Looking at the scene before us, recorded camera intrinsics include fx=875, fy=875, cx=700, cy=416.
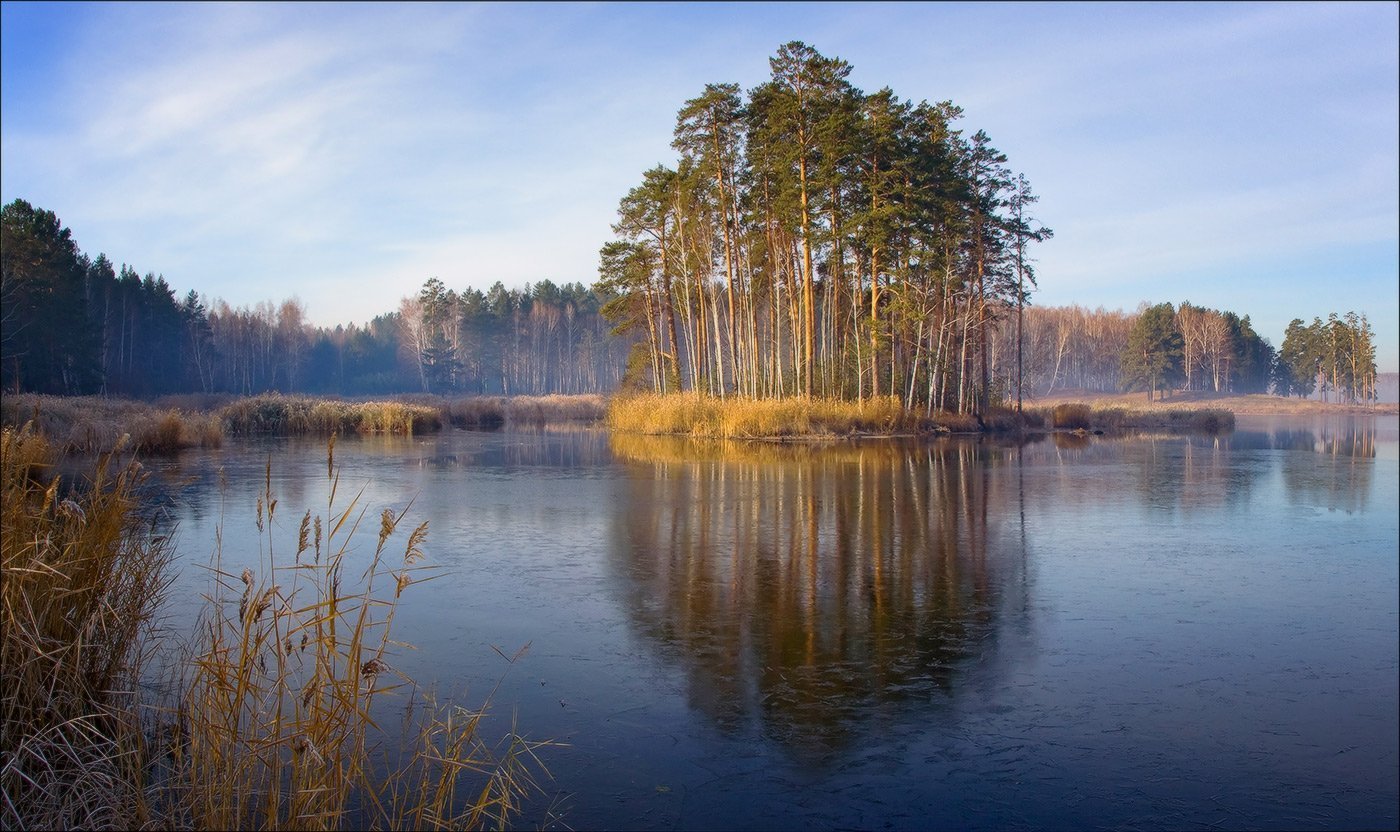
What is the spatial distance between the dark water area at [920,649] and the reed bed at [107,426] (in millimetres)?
8234

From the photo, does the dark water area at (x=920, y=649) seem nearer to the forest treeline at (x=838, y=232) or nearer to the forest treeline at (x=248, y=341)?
the forest treeline at (x=838, y=232)

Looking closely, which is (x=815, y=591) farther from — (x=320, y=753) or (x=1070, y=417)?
(x=1070, y=417)

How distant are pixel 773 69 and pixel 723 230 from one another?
275 inches

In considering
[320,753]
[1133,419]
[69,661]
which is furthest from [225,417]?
[1133,419]

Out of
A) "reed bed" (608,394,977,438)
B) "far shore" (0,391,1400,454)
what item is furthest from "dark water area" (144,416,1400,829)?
"reed bed" (608,394,977,438)

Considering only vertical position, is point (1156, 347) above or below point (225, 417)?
above

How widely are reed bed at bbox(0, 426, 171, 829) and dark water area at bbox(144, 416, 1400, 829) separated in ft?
2.10

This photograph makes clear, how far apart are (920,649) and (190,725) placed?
13.4ft

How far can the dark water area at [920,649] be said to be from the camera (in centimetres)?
371

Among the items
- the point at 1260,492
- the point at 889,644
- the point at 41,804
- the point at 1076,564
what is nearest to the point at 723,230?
the point at 1260,492

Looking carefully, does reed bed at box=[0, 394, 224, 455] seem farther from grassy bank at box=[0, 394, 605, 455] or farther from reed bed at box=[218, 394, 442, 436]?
reed bed at box=[218, 394, 442, 436]

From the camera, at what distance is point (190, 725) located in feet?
12.3

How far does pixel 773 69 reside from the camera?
30531 millimetres

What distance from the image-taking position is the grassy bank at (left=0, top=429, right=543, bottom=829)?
2.90 m
